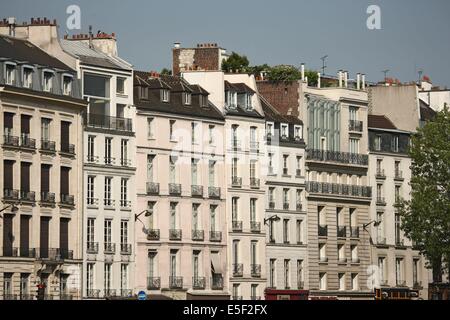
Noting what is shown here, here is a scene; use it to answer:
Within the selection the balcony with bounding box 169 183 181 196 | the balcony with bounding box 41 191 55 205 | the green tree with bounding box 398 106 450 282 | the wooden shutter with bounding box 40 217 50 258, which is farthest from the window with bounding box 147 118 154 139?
the green tree with bounding box 398 106 450 282

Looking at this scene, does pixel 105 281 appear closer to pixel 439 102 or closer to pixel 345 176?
pixel 345 176

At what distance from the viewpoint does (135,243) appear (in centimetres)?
10381

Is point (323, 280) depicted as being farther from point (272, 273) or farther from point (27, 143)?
point (27, 143)

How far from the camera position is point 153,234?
104875 mm

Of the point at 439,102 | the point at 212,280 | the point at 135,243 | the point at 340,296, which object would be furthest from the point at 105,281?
the point at 439,102

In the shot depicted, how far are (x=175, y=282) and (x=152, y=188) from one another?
19.2 ft

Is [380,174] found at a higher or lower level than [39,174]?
higher

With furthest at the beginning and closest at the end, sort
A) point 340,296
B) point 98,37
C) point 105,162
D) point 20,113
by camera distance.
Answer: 1. point 340,296
2. point 98,37
3. point 105,162
4. point 20,113

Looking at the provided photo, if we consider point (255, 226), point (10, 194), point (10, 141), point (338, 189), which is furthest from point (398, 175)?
point (10, 141)

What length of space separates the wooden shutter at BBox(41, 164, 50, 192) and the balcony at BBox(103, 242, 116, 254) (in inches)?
226

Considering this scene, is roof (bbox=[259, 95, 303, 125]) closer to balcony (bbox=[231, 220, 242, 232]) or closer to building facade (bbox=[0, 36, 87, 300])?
balcony (bbox=[231, 220, 242, 232])

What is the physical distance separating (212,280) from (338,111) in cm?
2032

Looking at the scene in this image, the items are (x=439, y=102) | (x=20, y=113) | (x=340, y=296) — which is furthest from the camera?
(x=439, y=102)

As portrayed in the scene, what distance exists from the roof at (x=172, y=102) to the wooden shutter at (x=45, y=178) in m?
9.28
